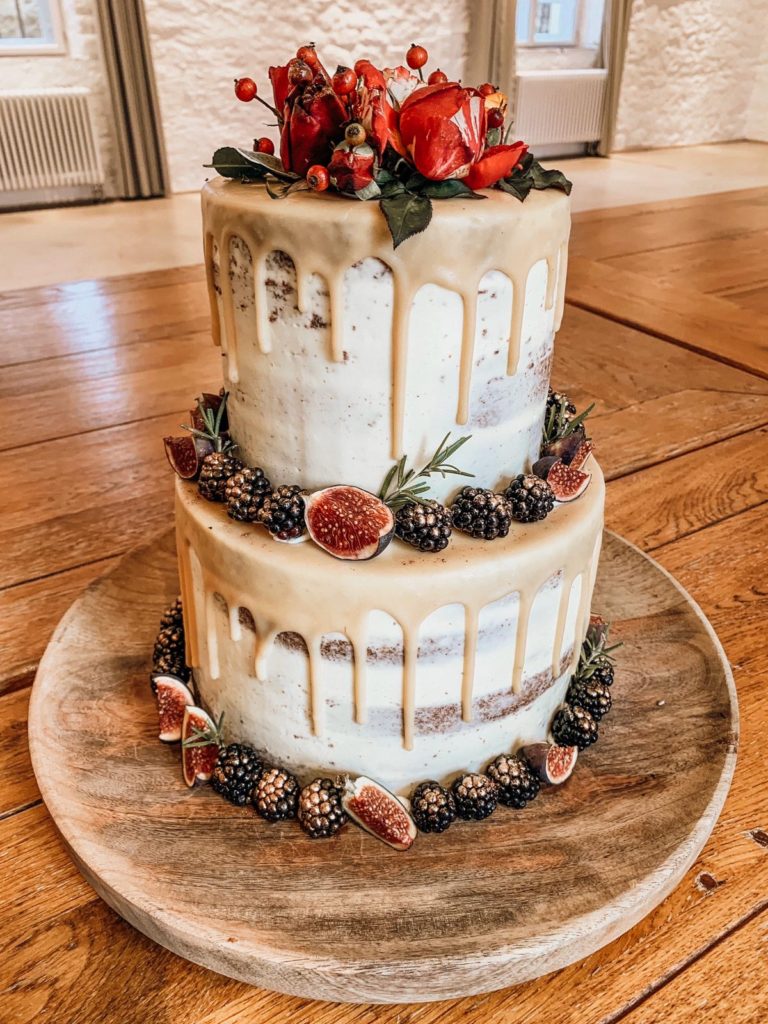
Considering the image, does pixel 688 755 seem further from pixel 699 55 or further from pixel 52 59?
pixel 699 55

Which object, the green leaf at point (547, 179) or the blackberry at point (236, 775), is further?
the blackberry at point (236, 775)

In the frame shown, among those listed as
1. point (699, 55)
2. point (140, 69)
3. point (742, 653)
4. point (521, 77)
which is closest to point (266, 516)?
point (742, 653)

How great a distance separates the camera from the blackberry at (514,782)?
3.40 feet

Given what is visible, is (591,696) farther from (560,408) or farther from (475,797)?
(560,408)

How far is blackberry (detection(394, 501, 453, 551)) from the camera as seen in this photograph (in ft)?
2.98

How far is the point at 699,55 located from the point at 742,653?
26.0 ft

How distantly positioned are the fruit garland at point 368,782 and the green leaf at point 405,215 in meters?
0.62

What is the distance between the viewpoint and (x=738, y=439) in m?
2.07

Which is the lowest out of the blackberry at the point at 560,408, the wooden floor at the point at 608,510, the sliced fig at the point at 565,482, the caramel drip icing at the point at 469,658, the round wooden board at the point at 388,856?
the wooden floor at the point at 608,510

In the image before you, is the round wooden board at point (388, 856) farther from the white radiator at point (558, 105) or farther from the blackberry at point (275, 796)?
the white radiator at point (558, 105)

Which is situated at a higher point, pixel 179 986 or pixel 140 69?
pixel 140 69

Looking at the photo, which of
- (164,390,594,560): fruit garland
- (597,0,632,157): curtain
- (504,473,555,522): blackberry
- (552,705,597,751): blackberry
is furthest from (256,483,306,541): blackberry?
(597,0,632,157): curtain

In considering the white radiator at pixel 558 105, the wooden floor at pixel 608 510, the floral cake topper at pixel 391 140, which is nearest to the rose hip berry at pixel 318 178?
the floral cake topper at pixel 391 140

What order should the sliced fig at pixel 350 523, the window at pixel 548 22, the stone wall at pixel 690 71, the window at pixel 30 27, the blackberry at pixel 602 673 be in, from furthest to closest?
1. the stone wall at pixel 690 71
2. the window at pixel 548 22
3. the window at pixel 30 27
4. the blackberry at pixel 602 673
5. the sliced fig at pixel 350 523
